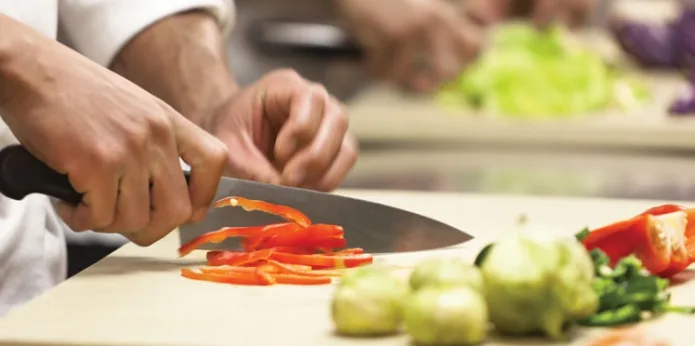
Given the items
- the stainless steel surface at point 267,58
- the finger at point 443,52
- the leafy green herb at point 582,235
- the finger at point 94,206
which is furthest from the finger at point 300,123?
the stainless steel surface at point 267,58

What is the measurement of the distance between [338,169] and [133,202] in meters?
0.43

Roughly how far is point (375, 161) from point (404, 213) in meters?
1.17

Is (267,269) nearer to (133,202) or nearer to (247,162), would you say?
(133,202)

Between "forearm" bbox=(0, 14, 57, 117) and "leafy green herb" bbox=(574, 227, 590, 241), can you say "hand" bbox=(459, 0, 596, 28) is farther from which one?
"forearm" bbox=(0, 14, 57, 117)

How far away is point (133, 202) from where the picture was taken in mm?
1224

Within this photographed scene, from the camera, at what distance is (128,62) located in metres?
1.77

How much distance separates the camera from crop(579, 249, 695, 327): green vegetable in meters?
1.08

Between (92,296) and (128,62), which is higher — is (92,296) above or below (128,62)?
below

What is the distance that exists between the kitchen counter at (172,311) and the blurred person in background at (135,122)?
0.06 m

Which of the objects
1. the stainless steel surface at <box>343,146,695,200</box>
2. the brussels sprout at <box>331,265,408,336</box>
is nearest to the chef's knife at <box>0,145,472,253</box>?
the brussels sprout at <box>331,265,408,336</box>

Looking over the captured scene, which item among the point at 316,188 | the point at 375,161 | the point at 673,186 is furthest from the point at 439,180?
the point at 316,188

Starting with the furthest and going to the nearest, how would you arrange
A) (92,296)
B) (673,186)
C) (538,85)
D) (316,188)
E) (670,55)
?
(670,55) < (538,85) < (673,186) < (316,188) < (92,296)

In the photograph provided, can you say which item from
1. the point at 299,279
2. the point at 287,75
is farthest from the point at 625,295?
the point at 287,75

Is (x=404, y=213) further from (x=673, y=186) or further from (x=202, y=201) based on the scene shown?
(x=673, y=186)
